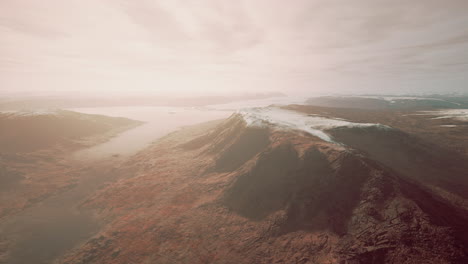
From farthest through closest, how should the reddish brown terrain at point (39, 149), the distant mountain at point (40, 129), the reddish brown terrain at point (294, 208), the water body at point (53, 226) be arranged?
the distant mountain at point (40, 129), the reddish brown terrain at point (39, 149), the water body at point (53, 226), the reddish brown terrain at point (294, 208)

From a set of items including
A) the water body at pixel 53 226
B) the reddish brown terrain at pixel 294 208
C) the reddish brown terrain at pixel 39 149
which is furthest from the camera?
the reddish brown terrain at pixel 39 149

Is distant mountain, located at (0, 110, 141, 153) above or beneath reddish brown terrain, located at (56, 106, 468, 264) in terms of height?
above

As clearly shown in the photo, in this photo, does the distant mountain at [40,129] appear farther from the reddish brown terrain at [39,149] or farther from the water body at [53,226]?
the water body at [53,226]

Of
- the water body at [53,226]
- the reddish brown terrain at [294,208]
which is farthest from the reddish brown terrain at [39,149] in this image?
the reddish brown terrain at [294,208]

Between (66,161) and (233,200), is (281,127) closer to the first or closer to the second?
(233,200)

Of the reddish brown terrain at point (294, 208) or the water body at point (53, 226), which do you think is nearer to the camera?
the reddish brown terrain at point (294, 208)

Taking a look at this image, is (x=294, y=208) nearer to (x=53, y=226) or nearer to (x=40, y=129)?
(x=53, y=226)

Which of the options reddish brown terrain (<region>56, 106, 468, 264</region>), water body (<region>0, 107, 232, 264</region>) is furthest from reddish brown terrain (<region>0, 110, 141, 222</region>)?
reddish brown terrain (<region>56, 106, 468, 264</region>)

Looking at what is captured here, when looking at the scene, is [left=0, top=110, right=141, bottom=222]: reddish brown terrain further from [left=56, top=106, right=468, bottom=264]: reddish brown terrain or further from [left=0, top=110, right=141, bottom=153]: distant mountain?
[left=56, top=106, right=468, bottom=264]: reddish brown terrain
